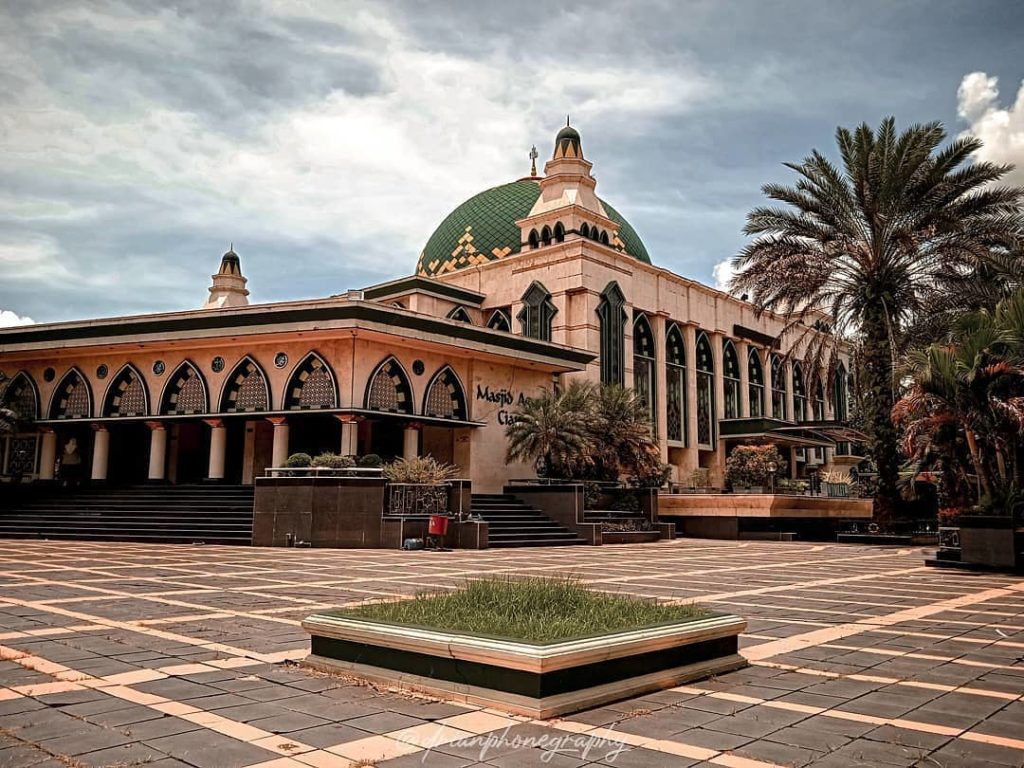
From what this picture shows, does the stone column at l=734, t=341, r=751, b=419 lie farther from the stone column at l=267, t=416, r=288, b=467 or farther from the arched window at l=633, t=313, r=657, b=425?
the stone column at l=267, t=416, r=288, b=467

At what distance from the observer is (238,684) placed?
5.13 m

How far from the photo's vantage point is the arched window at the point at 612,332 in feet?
113

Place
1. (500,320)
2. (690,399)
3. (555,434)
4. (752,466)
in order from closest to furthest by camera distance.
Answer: (555,434), (752,466), (500,320), (690,399)

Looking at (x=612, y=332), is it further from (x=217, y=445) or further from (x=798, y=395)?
(x=798, y=395)

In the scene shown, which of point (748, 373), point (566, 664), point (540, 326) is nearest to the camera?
point (566, 664)

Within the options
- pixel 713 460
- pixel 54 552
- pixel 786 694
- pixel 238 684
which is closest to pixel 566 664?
pixel 786 694

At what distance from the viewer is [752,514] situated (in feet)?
86.7

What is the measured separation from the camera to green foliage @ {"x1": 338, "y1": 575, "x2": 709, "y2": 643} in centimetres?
523

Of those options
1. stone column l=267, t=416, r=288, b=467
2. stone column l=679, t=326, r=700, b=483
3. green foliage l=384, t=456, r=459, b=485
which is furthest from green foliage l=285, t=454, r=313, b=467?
stone column l=679, t=326, r=700, b=483

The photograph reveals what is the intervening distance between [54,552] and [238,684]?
41.0 ft

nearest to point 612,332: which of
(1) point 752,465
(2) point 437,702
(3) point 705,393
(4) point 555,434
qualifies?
(1) point 752,465

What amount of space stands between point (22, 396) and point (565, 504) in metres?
18.7

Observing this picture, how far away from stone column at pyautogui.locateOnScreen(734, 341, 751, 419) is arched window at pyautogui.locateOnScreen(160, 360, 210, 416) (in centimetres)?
2735

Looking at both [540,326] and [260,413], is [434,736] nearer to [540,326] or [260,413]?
[260,413]
